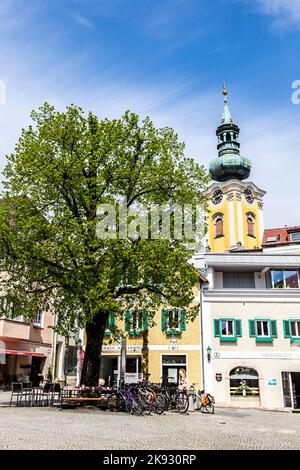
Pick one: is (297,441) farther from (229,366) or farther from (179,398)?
(229,366)

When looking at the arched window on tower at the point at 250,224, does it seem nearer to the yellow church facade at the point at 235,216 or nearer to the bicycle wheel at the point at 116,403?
the yellow church facade at the point at 235,216

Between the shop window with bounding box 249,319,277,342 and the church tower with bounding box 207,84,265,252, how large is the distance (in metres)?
36.9

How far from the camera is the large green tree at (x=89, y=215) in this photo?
63.4 ft

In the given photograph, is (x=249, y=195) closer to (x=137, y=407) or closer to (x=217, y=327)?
(x=217, y=327)

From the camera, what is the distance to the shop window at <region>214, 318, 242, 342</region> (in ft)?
106

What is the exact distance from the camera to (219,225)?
74875 millimetres

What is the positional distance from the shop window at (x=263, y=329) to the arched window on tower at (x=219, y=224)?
41.7 metres

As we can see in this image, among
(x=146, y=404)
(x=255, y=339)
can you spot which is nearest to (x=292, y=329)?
(x=255, y=339)

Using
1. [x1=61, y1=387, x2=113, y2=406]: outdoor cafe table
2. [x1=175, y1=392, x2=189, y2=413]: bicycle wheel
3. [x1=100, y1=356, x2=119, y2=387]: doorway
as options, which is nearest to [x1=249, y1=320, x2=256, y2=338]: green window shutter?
[x1=100, y1=356, x2=119, y2=387]: doorway

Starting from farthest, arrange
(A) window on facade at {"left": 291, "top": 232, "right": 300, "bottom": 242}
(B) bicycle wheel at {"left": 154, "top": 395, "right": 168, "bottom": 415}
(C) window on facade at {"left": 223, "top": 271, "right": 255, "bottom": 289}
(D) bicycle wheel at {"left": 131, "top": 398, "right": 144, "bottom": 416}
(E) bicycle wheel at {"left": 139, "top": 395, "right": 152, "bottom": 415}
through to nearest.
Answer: (A) window on facade at {"left": 291, "top": 232, "right": 300, "bottom": 242}
(C) window on facade at {"left": 223, "top": 271, "right": 255, "bottom": 289}
(B) bicycle wheel at {"left": 154, "top": 395, "right": 168, "bottom": 415}
(E) bicycle wheel at {"left": 139, "top": 395, "right": 152, "bottom": 415}
(D) bicycle wheel at {"left": 131, "top": 398, "right": 144, "bottom": 416}

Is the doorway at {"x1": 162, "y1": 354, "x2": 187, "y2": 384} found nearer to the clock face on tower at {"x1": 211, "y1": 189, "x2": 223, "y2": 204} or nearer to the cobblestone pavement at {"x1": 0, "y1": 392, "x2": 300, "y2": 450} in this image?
the cobblestone pavement at {"x1": 0, "y1": 392, "x2": 300, "y2": 450}

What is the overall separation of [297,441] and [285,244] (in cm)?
4754
